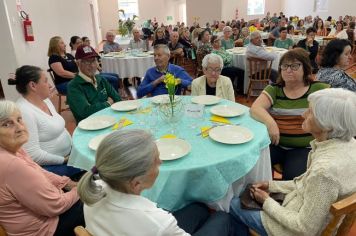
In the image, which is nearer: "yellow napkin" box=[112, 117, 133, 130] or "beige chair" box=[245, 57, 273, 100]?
"yellow napkin" box=[112, 117, 133, 130]

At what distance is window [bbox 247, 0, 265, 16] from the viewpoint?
17.3 meters

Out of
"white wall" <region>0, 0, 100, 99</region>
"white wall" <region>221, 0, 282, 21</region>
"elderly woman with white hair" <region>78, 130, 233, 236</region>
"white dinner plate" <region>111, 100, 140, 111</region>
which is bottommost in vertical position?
"white dinner plate" <region>111, 100, 140, 111</region>

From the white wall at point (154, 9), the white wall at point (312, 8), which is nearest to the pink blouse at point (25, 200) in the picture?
the white wall at point (312, 8)

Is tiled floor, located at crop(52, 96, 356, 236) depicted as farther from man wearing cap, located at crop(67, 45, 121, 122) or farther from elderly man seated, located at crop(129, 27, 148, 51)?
elderly man seated, located at crop(129, 27, 148, 51)

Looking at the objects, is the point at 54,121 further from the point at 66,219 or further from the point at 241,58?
the point at 241,58

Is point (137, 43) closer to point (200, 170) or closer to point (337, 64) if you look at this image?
point (337, 64)

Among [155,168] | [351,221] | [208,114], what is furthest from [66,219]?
[351,221]

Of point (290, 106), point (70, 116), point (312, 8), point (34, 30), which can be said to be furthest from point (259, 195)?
point (312, 8)

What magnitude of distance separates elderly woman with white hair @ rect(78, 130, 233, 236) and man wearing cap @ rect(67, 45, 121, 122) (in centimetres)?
163

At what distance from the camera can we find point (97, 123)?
1.91 m

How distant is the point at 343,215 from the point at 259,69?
391cm

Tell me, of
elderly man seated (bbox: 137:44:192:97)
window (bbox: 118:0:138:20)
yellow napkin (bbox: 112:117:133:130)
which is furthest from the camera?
window (bbox: 118:0:138:20)

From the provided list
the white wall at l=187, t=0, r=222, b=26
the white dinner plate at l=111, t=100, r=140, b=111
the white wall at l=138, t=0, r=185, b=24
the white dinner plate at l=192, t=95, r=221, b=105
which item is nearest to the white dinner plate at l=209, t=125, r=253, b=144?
the white dinner plate at l=192, t=95, r=221, b=105

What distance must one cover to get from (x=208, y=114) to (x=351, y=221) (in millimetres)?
1120
